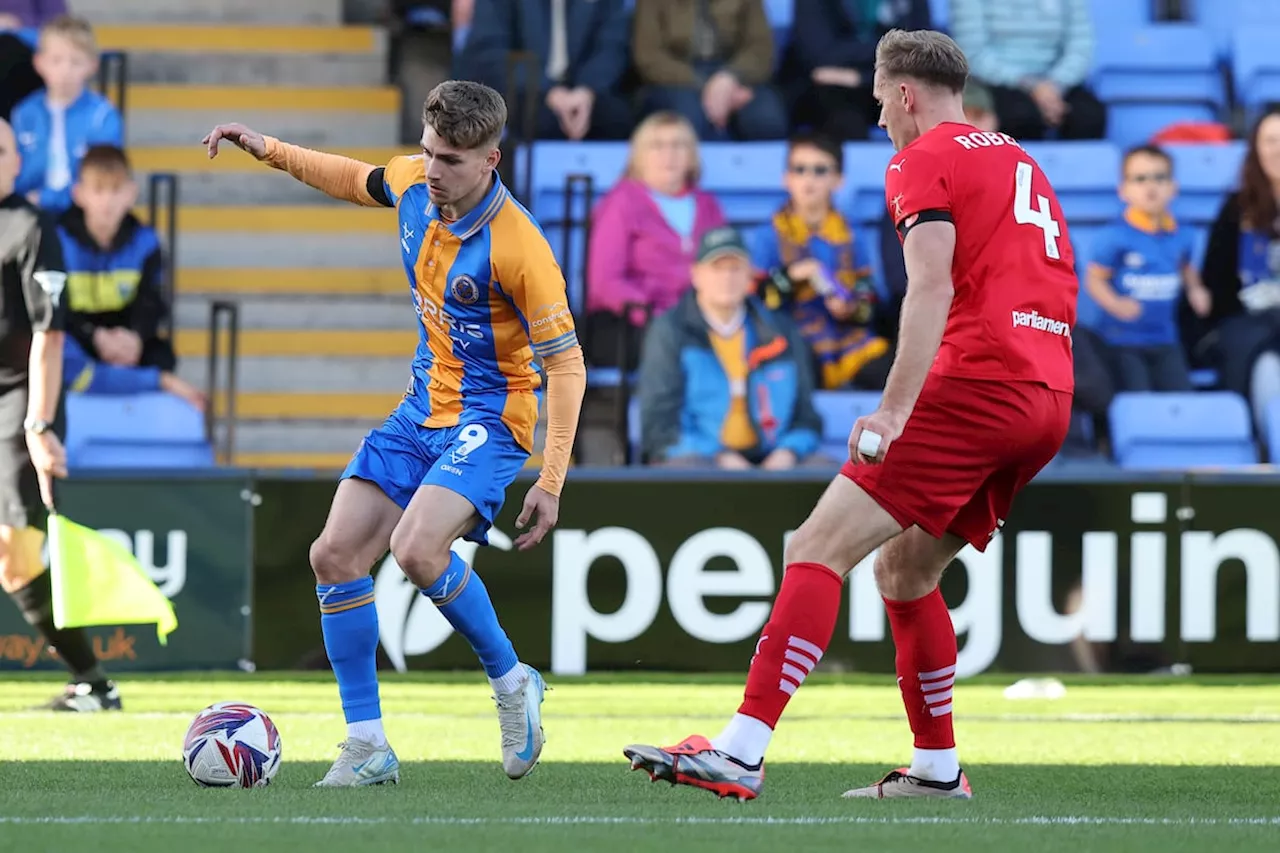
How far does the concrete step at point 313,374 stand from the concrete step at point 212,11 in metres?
3.26

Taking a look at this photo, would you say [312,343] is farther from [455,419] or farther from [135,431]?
[455,419]

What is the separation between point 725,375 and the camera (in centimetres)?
1123

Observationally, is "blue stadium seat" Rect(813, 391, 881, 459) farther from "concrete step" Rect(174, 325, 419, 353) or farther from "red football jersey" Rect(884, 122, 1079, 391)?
"red football jersey" Rect(884, 122, 1079, 391)

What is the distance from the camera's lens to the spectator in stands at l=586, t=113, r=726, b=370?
12016mm

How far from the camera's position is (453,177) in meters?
5.64

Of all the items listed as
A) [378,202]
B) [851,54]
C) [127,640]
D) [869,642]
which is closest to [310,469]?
[127,640]

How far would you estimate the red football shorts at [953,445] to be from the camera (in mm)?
5168

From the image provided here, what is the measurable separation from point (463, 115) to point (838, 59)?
8.22m

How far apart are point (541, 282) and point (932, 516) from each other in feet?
4.28

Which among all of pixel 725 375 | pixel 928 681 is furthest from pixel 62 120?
pixel 928 681

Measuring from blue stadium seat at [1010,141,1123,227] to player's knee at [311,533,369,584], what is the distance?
825 cm

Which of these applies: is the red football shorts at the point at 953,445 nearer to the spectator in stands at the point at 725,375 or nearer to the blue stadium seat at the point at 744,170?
the spectator in stands at the point at 725,375

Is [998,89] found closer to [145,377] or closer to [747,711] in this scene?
[145,377]

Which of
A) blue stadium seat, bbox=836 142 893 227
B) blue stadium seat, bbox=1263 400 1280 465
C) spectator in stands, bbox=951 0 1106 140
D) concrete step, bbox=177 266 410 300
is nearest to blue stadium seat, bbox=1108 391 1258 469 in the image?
blue stadium seat, bbox=1263 400 1280 465
